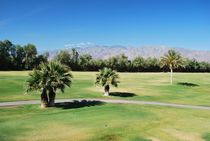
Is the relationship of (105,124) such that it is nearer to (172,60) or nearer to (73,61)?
(172,60)

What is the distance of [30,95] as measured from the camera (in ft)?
196

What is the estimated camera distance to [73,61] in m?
166

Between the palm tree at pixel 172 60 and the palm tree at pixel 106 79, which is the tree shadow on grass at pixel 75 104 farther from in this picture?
the palm tree at pixel 172 60

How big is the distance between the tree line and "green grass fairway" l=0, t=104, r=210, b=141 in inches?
3516

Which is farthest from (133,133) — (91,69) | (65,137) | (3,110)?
(91,69)

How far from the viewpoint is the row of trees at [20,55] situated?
477 feet

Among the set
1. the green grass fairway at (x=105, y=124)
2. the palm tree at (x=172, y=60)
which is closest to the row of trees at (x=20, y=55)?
the palm tree at (x=172, y=60)

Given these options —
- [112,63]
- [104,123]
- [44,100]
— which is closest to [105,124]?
[104,123]

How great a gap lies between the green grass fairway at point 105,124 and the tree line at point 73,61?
89314 millimetres

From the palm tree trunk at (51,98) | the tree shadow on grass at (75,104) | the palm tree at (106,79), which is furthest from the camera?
the palm tree at (106,79)

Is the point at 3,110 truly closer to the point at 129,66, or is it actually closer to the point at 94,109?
the point at 94,109

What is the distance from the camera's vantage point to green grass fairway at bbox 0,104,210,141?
28.9m

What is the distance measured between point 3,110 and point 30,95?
16.4 metres

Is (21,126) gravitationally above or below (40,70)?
below
